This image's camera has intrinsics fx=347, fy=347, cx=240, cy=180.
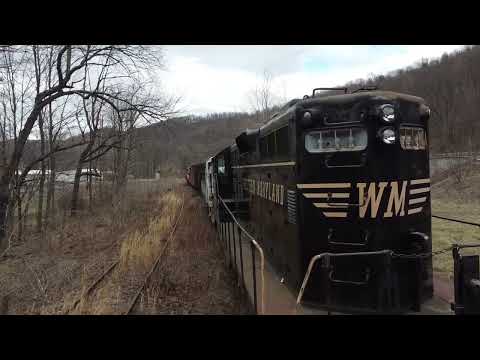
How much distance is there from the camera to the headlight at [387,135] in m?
4.40

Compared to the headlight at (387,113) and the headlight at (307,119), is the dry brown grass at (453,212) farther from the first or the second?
the headlight at (307,119)

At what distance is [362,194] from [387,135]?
0.82m

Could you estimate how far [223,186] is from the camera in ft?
44.6

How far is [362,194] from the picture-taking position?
4406 mm

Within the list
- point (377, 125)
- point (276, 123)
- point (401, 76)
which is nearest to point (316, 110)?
point (377, 125)

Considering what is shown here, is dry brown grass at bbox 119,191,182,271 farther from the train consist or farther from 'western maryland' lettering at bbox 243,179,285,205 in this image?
the train consist

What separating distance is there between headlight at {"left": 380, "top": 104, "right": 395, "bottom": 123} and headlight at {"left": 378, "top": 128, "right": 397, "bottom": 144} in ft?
0.39

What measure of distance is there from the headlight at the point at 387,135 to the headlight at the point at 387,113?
0.12 metres

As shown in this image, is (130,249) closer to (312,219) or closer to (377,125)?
(312,219)

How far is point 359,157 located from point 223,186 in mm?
9441

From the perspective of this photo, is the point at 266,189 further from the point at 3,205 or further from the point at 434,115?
the point at 434,115

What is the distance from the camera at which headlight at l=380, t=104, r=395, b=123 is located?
4348 mm

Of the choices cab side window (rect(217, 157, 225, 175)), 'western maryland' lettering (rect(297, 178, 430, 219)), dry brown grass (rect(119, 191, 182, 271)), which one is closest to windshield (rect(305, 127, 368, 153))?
'western maryland' lettering (rect(297, 178, 430, 219))

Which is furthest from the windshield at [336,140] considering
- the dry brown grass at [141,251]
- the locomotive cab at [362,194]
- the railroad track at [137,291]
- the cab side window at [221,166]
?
the cab side window at [221,166]
